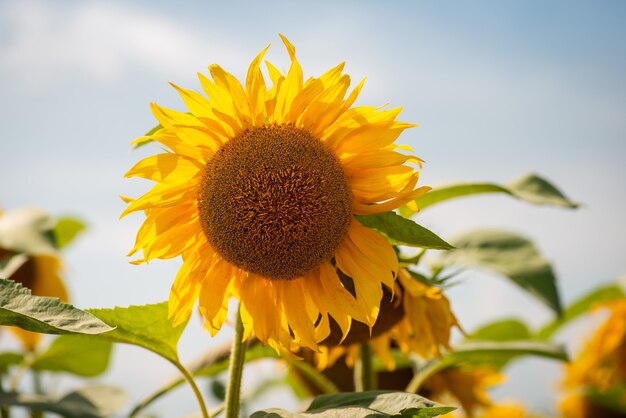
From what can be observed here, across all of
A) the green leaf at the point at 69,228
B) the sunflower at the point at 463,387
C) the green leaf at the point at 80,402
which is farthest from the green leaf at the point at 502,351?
the green leaf at the point at 69,228

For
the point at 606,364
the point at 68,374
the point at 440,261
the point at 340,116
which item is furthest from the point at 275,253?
the point at 606,364

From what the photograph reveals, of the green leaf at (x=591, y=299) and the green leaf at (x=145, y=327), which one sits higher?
the green leaf at (x=145, y=327)

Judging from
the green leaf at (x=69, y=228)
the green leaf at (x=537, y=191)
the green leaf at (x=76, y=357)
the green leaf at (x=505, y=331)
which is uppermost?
the green leaf at (x=537, y=191)

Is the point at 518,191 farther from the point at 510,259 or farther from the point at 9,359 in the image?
the point at 9,359

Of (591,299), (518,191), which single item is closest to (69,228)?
(518,191)

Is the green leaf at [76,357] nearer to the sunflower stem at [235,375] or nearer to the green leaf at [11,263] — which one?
the green leaf at [11,263]

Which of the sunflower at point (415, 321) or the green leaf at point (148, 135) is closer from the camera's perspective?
the green leaf at point (148, 135)
